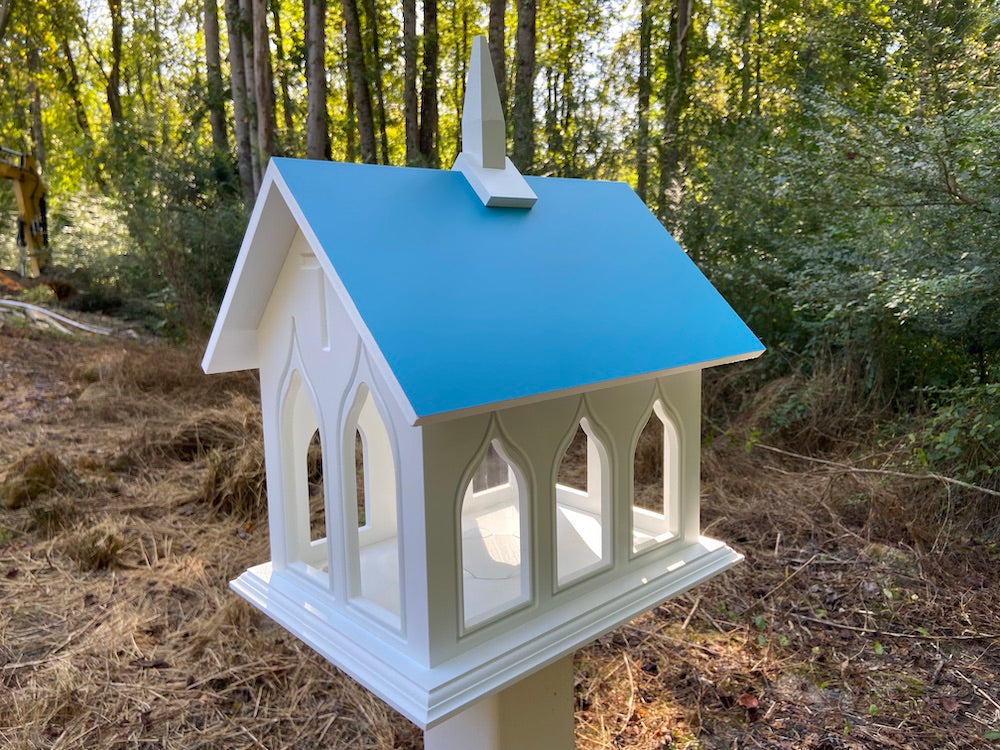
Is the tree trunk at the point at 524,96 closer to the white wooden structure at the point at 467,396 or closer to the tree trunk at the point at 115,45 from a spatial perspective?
the white wooden structure at the point at 467,396

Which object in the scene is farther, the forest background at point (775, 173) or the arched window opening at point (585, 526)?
the forest background at point (775, 173)

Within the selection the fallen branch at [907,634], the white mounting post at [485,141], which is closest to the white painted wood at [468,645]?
the white mounting post at [485,141]

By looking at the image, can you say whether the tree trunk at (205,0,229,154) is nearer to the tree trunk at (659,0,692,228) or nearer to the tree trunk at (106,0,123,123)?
the tree trunk at (659,0,692,228)

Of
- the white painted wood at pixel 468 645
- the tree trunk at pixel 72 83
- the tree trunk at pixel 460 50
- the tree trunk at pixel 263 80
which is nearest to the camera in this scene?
the white painted wood at pixel 468 645

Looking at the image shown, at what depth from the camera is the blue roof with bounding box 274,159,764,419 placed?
975 millimetres

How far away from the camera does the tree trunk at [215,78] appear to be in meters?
9.57

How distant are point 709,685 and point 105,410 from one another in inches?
217

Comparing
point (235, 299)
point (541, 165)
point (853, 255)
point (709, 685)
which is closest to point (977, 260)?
point (853, 255)

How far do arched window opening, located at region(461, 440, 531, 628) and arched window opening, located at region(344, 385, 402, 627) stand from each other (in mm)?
155

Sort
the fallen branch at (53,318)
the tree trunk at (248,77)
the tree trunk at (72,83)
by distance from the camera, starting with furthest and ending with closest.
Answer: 1. the tree trunk at (72,83)
2. the fallen branch at (53,318)
3. the tree trunk at (248,77)

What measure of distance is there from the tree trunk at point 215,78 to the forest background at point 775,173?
0.12 feet

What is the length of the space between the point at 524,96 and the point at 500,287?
229 inches

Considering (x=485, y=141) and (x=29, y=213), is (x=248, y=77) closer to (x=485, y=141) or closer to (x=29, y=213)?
(x=29, y=213)

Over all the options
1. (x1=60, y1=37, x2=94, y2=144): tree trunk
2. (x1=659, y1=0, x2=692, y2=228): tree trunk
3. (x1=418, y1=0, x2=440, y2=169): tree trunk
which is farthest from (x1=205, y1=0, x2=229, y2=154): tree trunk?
(x1=60, y1=37, x2=94, y2=144): tree trunk
